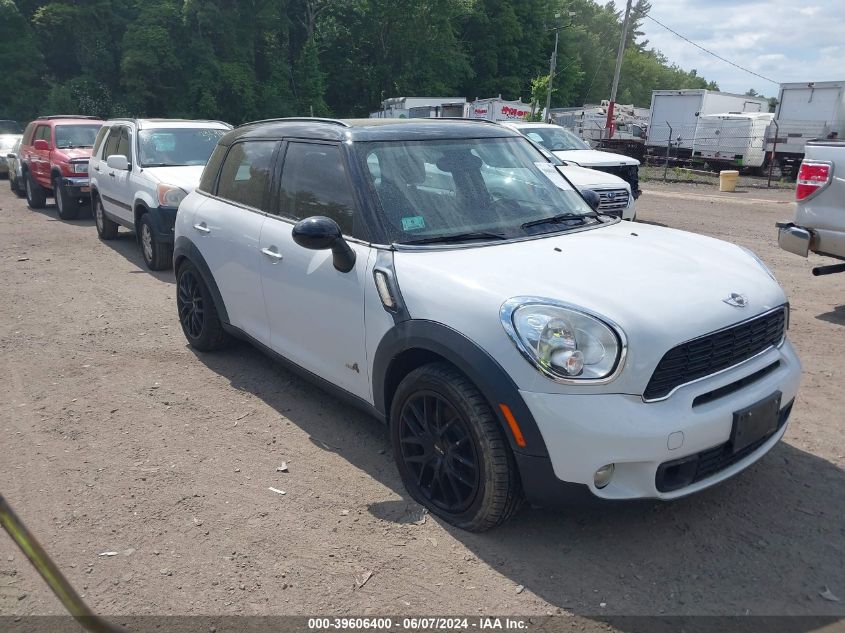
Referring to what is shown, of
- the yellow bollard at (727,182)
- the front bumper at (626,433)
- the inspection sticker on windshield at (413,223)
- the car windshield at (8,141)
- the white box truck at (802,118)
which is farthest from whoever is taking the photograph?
the white box truck at (802,118)

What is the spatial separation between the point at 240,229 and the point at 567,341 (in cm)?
269

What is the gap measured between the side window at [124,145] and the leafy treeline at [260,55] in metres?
27.7

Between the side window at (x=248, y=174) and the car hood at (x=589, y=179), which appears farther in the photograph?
the car hood at (x=589, y=179)

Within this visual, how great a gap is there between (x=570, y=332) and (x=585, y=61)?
80497 millimetres

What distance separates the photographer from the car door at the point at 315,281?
12.1 feet

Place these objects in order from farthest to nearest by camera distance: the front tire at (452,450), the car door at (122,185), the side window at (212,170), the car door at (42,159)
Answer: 1. the car door at (42,159)
2. the car door at (122,185)
3. the side window at (212,170)
4. the front tire at (452,450)

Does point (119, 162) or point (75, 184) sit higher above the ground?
point (119, 162)

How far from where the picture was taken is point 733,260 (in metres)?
3.65

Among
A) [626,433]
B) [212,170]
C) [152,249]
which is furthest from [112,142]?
[626,433]

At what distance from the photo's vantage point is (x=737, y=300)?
314 centimetres

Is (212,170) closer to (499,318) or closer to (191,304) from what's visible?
(191,304)

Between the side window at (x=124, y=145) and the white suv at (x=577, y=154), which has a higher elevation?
the white suv at (x=577, y=154)

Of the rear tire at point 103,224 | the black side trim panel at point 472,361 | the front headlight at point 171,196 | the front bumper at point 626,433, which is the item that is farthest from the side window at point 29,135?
the front bumper at point 626,433

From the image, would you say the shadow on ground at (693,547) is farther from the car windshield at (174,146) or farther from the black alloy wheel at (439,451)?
the car windshield at (174,146)
